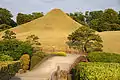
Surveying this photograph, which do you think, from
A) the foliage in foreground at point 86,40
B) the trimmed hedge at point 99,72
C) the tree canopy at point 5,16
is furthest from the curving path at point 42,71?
the tree canopy at point 5,16

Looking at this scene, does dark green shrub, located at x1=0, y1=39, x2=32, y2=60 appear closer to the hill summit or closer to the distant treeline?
the hill summit

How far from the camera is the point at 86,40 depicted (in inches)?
1937

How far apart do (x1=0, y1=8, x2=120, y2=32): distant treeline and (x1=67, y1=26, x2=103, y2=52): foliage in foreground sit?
31293mm

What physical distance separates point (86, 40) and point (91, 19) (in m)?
51.2

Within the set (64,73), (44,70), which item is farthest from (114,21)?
(64,73)

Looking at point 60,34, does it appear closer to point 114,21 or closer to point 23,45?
point 114,21

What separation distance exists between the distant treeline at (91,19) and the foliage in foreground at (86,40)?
103 ft

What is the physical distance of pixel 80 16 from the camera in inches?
4097

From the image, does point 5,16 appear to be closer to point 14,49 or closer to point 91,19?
point 91,19

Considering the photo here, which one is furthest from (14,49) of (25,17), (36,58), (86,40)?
(25,17)

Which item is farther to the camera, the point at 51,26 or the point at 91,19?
the point at 91,19

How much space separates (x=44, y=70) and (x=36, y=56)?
559cm

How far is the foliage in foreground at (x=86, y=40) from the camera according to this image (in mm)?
47719

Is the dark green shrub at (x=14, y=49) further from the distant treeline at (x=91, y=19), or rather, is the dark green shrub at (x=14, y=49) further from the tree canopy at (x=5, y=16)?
the tree canopy at (x=5, y=16)
